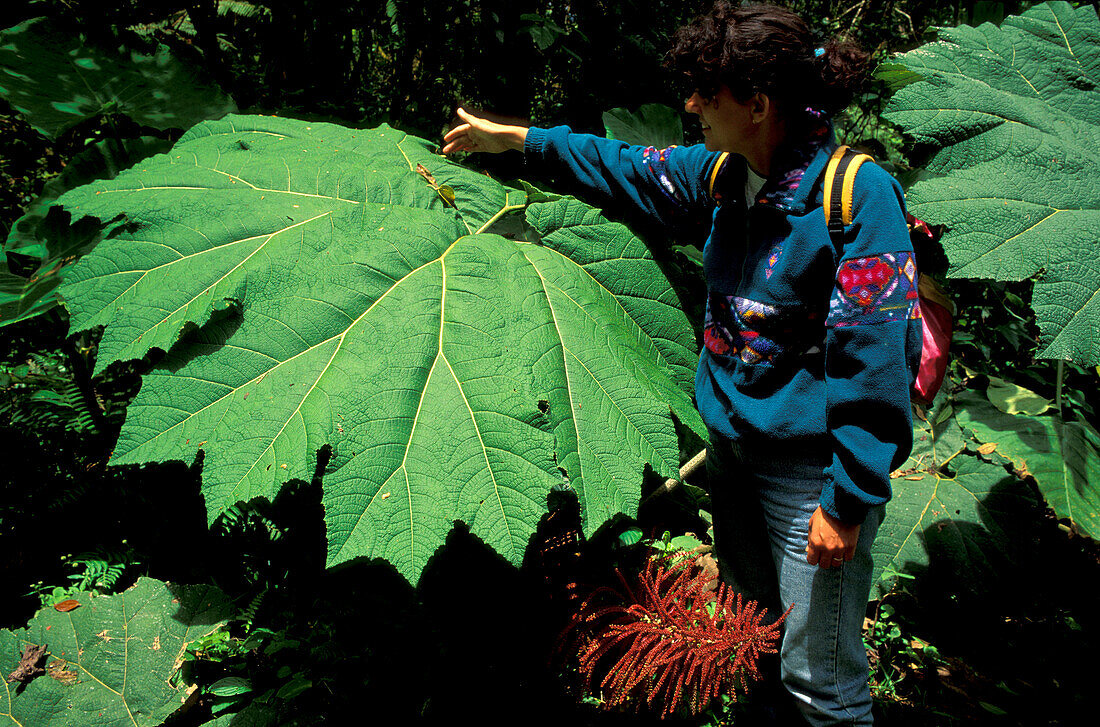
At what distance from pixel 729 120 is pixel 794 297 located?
0.48 m

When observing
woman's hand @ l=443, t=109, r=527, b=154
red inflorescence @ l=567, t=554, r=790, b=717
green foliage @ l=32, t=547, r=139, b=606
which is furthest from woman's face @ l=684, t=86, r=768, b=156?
green foliage @ l=32, t=547, r=139, b=606

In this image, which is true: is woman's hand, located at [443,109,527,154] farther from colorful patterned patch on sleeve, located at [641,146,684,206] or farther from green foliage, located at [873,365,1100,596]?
green foliage, located at [873,365,1100,596]

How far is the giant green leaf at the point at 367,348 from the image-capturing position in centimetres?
132

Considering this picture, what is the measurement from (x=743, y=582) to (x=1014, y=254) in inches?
49.7

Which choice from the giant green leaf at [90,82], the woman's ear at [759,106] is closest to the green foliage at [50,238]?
the giant green leaf at [90,82]

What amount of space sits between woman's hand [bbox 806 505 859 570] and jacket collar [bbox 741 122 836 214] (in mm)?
747

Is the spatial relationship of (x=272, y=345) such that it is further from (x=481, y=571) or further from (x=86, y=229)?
(x=481, y=571)

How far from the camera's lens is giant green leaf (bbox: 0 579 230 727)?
6.23ft

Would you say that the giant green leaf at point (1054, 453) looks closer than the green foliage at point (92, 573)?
No

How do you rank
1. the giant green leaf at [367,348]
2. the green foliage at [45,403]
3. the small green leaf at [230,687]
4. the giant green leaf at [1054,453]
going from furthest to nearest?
the green foliage at [45,403] → the giant green leaf at [1054,453] → the small green leaf at [230,687] → the giant green leaf at [367,348]

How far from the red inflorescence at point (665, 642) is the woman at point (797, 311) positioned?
0.85 ft

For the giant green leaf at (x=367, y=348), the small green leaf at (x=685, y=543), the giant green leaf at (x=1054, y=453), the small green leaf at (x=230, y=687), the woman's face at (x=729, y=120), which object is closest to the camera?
the giant green leaf at (x=367, y=348)

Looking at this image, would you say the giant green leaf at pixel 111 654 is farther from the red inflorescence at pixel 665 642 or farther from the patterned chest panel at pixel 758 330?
the patterned chest panel at pixel 758 330

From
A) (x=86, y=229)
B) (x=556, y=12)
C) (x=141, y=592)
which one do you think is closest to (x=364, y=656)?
(x=141, y=592)
